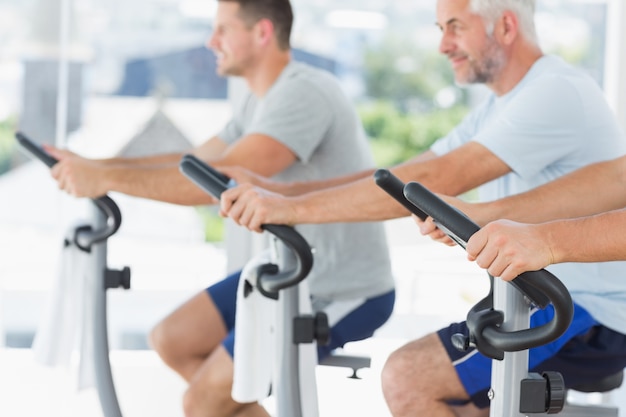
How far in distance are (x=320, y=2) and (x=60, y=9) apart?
41.9 inches

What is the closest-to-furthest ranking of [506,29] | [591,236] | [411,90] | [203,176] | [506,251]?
[506,251]
[591,236]
[203,176]
[506,29]
[411,90]

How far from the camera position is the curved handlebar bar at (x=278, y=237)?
6.91ft

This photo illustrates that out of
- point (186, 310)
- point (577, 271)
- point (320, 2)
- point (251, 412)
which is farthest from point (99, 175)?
point (320, 2)

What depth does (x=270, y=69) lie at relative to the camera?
10.3 ft

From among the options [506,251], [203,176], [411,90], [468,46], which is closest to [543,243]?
[506,251]

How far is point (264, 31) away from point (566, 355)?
1420 millimetres

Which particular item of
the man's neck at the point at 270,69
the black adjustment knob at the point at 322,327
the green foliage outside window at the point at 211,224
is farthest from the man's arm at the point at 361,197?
the green foliage outside window at the point at 211,224

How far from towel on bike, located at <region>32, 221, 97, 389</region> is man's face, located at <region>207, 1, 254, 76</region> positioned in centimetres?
73

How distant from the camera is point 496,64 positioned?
8.31 feet

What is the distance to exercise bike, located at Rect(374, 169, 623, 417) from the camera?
4.81 feet

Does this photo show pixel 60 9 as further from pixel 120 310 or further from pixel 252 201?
pixel 252 201

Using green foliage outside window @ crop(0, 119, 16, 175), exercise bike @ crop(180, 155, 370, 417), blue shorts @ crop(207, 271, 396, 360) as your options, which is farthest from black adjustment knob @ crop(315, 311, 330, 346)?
green foliage outside window @ crop(0, 119, 16, 175)

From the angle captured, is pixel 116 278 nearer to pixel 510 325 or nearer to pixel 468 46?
pixel 468 46

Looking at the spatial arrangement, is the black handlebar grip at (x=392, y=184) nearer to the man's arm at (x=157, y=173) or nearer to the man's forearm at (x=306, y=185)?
the man's forearm at (x=306, y=185)
